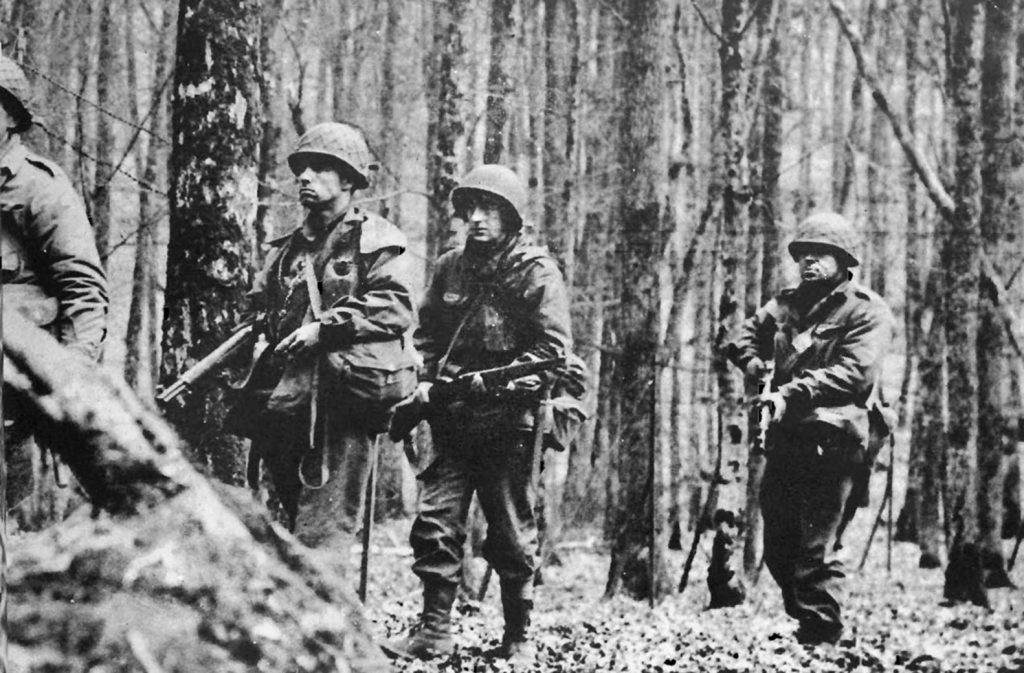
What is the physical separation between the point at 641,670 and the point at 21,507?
10.2ft

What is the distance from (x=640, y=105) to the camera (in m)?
6.42

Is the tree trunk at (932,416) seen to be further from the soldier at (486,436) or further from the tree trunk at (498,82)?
the tree trunk at (498,82)

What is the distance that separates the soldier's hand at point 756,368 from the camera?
6.26 m

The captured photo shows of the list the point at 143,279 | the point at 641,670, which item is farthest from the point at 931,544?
the point at 143,279

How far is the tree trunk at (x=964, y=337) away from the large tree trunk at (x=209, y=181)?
3618 millimetres

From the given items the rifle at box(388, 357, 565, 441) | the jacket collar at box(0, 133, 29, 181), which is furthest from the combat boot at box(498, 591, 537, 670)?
the jacket collar at box(0, 133, 29, 181)

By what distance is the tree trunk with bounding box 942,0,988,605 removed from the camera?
6.50 meters

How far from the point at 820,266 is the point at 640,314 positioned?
3.03ft

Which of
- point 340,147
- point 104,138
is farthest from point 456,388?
point 104,138

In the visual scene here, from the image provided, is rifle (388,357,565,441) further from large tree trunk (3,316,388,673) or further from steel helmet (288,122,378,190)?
steel helmet (288,122,378,190)

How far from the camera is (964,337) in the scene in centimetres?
651

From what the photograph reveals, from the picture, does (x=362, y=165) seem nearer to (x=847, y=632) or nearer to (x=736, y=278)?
(x=736, y=278)

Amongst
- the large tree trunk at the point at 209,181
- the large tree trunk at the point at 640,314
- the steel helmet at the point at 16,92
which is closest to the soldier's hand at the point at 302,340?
the large tree trunk at the point at 209,181

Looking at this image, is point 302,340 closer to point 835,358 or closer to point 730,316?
point 730,316
